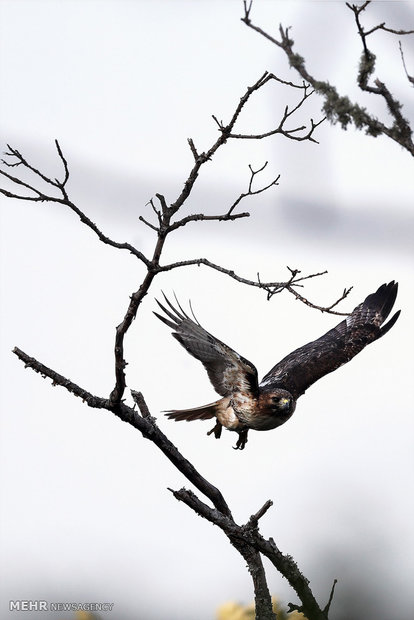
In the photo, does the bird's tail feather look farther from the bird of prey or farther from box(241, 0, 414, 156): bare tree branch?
box(241, 0, 414, 156): bare tree branch

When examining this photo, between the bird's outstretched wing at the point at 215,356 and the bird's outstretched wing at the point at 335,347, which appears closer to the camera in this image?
the bird's outstretched wing at the point at 215,356

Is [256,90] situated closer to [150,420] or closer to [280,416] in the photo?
[150,420]

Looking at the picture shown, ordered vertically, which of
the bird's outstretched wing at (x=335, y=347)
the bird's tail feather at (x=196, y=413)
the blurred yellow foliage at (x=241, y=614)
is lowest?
the blurred yellow foliage at (x=241, y=614)

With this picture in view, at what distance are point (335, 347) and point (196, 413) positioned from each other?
228 cm

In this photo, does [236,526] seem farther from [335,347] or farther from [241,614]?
[335,347]

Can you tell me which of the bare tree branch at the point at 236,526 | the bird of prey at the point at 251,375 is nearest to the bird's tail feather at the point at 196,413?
the bird of prey at the point at 251,375

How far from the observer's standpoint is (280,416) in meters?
8.09

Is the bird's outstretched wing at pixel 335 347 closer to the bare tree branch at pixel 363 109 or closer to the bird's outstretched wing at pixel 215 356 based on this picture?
the bird's outstretched wing at pixel 215 356

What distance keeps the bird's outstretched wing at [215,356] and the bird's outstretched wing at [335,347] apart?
651mm

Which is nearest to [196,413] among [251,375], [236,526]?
[251,375]

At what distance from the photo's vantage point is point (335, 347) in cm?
1005

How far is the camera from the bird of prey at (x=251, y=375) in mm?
7547

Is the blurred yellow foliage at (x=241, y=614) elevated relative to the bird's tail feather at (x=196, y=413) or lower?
lower

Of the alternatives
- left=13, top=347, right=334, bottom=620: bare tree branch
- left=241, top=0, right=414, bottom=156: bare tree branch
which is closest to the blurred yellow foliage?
left=13, top=347, right=334, bottom=620: bare tree branch
